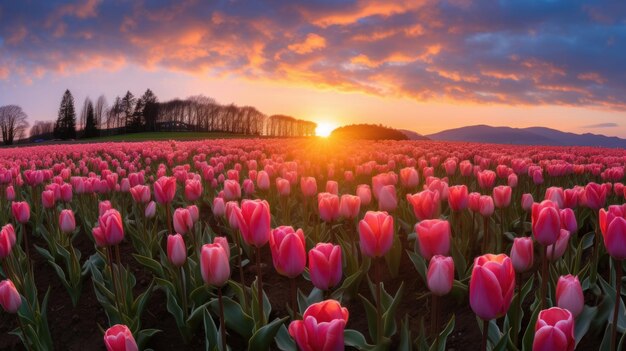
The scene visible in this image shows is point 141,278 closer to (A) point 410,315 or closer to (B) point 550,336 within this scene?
(A) point 410,315

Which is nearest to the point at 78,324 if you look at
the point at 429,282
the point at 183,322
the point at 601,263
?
the point at 183,322

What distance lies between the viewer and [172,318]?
400 cm

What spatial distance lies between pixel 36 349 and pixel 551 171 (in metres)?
6.55

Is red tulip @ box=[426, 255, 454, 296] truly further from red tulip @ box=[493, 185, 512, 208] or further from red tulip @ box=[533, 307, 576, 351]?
red tulip @ box=[493, 185, 512, 208]

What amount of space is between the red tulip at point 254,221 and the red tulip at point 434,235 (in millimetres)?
837

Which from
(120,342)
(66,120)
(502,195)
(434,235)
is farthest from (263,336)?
(66,120)

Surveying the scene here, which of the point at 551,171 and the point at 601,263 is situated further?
the point at 551,171

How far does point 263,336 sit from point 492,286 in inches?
59.5

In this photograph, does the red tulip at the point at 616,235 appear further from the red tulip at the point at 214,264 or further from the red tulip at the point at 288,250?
the red tulip at the point at 214,264

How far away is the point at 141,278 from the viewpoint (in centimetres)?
480

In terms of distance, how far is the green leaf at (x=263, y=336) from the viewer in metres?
2.66

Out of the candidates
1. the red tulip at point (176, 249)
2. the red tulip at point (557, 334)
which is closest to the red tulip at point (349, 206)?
the red tulip at point (176, 249)

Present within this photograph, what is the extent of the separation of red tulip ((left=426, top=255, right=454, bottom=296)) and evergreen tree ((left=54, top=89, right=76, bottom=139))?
11535cm

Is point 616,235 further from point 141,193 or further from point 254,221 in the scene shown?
point 141,193
